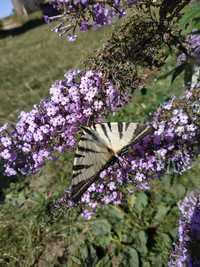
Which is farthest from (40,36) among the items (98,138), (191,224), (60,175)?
(98,138)

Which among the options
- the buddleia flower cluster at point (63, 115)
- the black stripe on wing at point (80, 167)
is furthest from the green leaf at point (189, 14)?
the black stripe on wing at point (80, 167)

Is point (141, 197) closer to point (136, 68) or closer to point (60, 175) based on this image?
point (60, 175)

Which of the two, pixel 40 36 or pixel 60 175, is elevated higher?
pixel 40 36

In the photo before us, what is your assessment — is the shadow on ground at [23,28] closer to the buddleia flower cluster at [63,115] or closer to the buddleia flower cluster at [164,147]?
the buddleia flower cluster at [63,115]

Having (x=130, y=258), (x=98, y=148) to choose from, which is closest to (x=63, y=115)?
(x=98, y=148)

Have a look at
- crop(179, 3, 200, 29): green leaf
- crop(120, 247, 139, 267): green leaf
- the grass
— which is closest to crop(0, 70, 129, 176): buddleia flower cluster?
crop(179, 3, 200, 29): green leaf

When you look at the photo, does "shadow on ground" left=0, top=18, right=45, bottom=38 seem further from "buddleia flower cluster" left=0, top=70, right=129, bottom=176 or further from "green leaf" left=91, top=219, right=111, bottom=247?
"buddleia flower cluster" left=0, top=70, right=129, bottom=176
